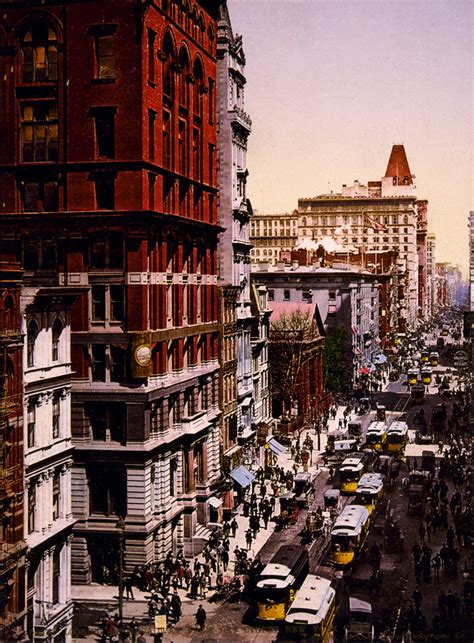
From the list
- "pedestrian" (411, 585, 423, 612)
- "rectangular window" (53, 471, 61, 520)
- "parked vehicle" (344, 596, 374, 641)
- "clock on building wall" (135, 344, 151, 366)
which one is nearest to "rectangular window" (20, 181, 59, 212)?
"clock on building wall" (135, 344, 151, 366)

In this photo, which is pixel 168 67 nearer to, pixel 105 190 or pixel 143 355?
pixel 105 190

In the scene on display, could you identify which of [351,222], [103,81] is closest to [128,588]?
[103,81]

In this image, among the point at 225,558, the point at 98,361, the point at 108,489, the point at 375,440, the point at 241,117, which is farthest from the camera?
the point at 375,440

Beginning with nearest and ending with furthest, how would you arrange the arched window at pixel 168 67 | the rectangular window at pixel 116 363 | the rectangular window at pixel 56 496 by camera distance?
the rectangular window at pixel 56 496, the rectangular window at pixel 116 363, the arched window at pixel 168 67

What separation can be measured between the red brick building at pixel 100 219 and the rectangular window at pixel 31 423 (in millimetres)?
10058

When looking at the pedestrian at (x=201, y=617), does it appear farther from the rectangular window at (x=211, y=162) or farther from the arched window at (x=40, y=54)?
the rectangular window at (x=211, y=162)

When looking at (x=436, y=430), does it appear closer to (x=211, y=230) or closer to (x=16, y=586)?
→ (x=211, y=230)

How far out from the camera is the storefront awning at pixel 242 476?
A: 64688 mm

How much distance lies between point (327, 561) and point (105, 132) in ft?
83.9

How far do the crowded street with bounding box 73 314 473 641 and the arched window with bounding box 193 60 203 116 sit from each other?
24.7 metres

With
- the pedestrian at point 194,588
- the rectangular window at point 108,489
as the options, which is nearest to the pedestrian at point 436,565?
the pedestrian at point 194,588

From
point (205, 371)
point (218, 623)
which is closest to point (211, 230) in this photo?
point (205, 371)

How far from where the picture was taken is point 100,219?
4888 cm

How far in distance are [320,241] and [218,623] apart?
9028 centimetres
